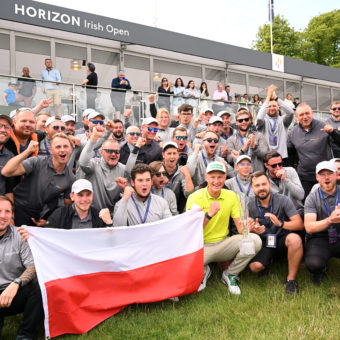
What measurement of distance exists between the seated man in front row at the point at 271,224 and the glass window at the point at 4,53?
12262 millimetres

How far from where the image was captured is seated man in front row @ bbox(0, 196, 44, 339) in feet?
14.6

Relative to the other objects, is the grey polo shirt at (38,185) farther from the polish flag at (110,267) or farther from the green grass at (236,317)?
the green grass at (236,317)

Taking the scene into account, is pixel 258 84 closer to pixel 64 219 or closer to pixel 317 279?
pixel 317 279

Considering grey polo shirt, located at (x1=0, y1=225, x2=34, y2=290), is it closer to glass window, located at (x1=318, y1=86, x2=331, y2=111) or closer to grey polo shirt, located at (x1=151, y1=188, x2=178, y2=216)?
grey polo shirt, located at (x1=151, y1=188, x2=178, y2=216)

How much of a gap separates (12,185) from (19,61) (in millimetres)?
11310

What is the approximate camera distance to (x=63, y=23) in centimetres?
1513

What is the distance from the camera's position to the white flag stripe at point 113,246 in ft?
15.5

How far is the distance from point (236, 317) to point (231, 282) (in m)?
0.94

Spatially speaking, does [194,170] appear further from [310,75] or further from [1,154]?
Result: [310,75]

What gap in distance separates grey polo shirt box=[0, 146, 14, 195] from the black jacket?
0.75 meters

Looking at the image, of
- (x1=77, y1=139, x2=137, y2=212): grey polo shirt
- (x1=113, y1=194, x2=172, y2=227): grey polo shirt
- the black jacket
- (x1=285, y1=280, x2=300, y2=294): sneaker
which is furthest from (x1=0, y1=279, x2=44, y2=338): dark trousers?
(x1=285, y1=280, x2=300, y2=294): sneaker

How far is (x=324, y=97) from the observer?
1091 inches

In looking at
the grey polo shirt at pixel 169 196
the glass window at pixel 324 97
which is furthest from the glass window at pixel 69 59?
the glass window at pixel 324 97

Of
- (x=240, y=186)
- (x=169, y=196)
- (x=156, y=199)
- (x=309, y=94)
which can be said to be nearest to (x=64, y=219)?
(x=156, y=199)
